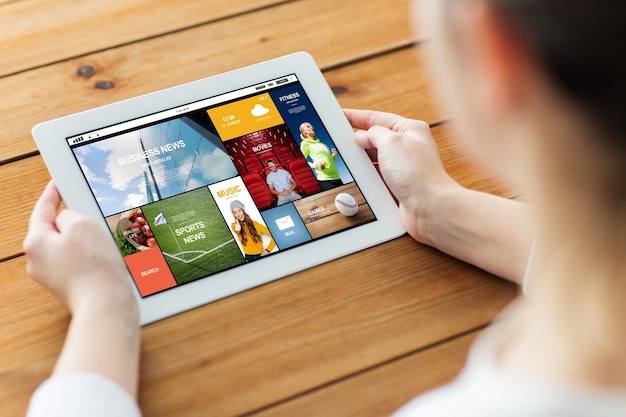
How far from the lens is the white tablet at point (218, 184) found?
0.80 meters

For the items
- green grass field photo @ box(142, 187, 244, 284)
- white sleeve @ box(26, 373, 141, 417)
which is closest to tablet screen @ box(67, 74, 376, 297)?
green grass field photo @ box(142, 187, 244, 284)

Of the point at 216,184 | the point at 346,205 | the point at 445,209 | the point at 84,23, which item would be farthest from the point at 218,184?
the point at 84,23

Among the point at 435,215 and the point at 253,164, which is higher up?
the point at 253,164

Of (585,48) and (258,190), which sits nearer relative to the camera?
(585,48)

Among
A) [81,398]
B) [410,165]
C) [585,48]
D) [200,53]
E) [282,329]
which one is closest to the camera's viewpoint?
[585,48]

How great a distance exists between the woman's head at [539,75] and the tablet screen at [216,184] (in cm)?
40

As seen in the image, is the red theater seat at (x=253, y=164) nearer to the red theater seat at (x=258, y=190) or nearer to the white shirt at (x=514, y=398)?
the red theater seat at (x=258, y=190)

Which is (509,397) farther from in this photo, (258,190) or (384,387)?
(258,190)

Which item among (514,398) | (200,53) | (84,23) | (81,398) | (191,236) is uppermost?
(84,23)

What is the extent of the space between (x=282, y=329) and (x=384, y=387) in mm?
114

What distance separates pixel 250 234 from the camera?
82cm

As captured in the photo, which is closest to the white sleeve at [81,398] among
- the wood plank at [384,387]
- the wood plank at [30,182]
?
the wood plank at [384,387]

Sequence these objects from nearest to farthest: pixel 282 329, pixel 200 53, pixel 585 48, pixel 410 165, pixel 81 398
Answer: pixel 585 48
pixel 81 398
pixel 282 329
pixel 410 165
pixel 200 53

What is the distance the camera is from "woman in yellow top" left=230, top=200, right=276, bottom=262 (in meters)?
0.81
